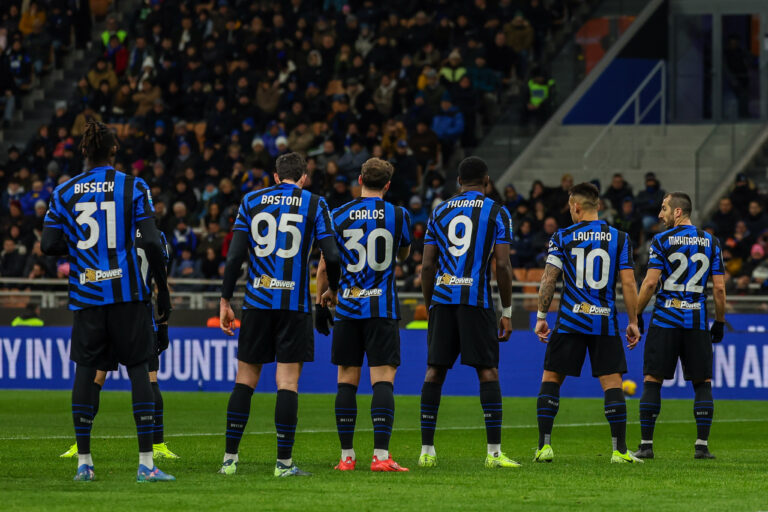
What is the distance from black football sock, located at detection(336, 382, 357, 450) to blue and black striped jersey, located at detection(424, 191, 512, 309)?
90cm

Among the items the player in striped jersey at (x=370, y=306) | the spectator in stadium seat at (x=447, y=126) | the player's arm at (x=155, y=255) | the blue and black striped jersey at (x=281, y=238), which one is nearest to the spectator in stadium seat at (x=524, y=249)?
the spectator in stadium seat at (x=447, y=126)

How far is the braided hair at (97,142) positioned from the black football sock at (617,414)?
403cm

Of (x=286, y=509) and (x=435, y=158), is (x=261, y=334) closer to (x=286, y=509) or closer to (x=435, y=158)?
(x=286, y=509)

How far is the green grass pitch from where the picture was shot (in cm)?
816

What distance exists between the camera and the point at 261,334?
955 centimetres

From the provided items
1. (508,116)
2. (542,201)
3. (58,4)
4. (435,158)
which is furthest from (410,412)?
(58,4)

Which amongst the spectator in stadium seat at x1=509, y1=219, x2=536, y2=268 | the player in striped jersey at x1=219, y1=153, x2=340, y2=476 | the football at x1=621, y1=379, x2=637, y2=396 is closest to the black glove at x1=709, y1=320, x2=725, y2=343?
the player in striped jersey at x1=219, y1=153, x2=340, y2=476

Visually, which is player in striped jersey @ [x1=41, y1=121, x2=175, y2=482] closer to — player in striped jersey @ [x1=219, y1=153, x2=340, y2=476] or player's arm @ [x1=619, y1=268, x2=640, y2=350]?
player in striped jersey @ [x1=219, y1=153, x2=340, y2=476]

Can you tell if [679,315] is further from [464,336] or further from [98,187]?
[98,187]

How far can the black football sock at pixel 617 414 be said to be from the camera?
1066 cm

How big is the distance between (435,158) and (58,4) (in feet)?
41.1

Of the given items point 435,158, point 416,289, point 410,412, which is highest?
point 435,158

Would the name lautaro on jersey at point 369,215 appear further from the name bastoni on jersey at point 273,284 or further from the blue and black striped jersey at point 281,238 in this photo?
the name bastoni on jersey at point 273,284

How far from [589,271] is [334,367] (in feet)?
35.0
